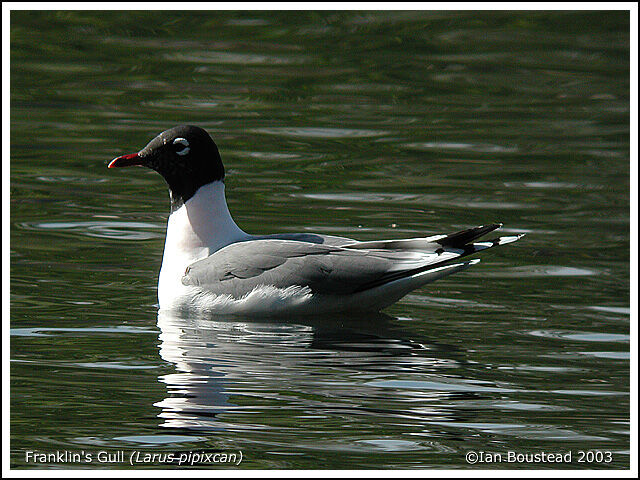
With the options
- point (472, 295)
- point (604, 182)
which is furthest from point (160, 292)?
point (604, 182)

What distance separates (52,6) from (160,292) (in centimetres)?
938

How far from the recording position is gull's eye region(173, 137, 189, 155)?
9.36 meters

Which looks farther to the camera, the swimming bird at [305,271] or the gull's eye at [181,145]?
the gull's eye at [181,145]

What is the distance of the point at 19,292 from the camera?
9266 millimetres

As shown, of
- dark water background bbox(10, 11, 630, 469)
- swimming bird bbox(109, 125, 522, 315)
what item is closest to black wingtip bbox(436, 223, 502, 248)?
swimming bird bbox(109, 125, 522, 315)

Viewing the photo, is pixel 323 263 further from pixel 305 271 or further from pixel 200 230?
pixel 200 230

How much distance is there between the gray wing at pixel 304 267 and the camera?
28.8 feet

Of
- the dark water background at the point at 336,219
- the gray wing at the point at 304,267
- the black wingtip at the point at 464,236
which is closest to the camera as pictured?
the dark water background at the point at 336,219

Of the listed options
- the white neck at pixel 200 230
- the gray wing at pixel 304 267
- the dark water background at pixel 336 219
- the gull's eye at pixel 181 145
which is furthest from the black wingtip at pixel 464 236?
the gull's eye at pixel 181 145

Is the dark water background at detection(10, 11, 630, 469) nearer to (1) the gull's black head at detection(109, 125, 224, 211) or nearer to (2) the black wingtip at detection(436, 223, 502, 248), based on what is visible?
(2) the black wingtip at detection(436, 223, 502, 248)

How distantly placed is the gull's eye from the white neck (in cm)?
29

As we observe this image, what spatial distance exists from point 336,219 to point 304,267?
214 cm

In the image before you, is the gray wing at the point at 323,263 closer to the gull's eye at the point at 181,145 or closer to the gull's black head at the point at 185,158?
the gull's black head at the point at 185,158

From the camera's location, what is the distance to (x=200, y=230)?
9.33m
